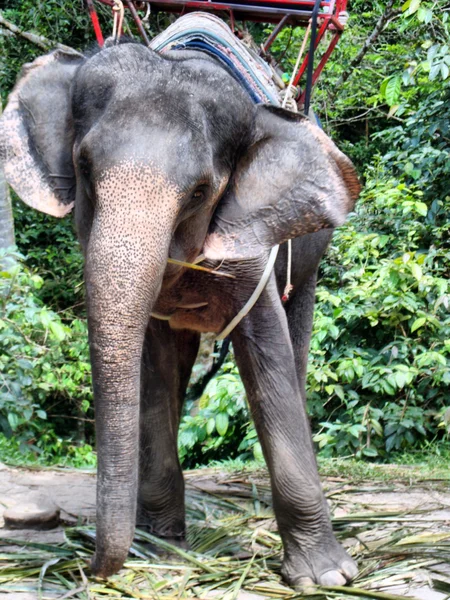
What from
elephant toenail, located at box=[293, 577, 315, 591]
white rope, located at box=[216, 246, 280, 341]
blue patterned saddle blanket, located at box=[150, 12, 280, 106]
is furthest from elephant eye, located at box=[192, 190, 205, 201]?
elephant toenail, located at box=[293, 577, 315, 591]

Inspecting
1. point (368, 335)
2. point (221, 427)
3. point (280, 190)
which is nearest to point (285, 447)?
point (280, 190)

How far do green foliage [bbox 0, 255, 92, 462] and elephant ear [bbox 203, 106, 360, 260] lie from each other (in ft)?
10.0

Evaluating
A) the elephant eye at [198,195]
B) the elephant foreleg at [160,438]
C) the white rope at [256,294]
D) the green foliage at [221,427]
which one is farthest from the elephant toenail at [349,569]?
the green foliage at [221,427]

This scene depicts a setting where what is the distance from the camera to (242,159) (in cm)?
322

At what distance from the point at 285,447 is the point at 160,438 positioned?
25.6 inches

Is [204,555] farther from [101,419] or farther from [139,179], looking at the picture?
[139,179]

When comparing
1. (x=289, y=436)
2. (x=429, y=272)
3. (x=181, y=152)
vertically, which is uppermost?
(x=181, y=152)

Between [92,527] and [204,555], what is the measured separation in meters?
0.51

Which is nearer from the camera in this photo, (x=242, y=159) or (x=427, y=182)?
(x=242, y=159)

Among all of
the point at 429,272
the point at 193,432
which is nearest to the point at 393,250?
the point at 429,272

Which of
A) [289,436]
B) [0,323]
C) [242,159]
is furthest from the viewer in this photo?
[0,323]

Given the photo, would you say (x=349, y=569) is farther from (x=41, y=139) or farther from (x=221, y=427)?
(x=221, y=427)

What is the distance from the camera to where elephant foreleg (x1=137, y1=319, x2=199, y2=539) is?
3895mm

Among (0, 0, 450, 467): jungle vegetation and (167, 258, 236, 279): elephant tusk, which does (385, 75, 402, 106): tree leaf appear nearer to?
(0, 0, 450, 467): jungle vegetation
